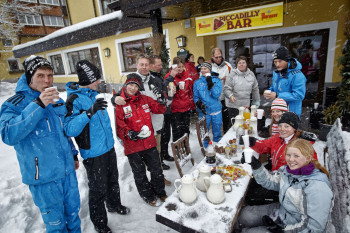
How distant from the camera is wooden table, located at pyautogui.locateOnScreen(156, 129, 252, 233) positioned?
61.2 inches

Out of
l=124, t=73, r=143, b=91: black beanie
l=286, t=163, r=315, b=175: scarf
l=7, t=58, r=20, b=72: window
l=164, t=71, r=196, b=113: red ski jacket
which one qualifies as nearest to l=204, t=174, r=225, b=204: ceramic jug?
l=286, t=163, r=315, b=175: scarf

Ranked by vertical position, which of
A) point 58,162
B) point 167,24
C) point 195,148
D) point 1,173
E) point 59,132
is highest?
point 167,24

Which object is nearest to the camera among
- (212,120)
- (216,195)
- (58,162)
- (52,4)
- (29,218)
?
(216,195)

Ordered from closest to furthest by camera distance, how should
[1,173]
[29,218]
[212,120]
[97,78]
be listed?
1. [97,78]
2. [29,218]
3. [1,173]
4. [212,120]

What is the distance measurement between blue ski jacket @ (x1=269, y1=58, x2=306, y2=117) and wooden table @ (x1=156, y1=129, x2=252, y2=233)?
1.96 meters

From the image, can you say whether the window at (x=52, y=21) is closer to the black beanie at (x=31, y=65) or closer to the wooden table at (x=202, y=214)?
the black beanie at (x=31, y=65)

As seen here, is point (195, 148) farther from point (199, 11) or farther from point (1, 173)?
point (199, 11)

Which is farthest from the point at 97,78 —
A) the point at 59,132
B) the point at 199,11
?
the point at 199,11

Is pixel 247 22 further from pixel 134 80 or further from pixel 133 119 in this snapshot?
pixel 133 119

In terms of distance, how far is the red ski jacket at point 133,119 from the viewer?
8.66 feet

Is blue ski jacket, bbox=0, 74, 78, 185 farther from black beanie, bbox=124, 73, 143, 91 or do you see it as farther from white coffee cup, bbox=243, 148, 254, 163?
white coffee cup, bbox=243, 148, 254, 163

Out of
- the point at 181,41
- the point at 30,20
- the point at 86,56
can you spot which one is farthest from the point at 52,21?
the point at 181,41

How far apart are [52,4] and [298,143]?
33.0 m

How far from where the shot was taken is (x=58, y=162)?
191 cm
